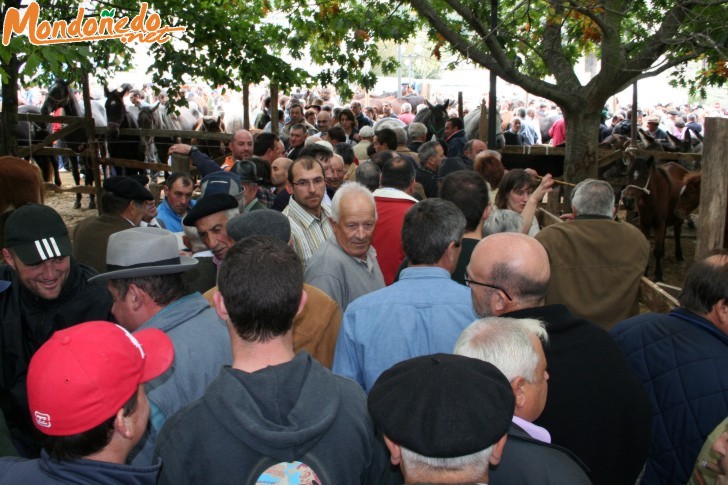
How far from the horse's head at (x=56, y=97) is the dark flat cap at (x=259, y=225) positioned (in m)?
14.2

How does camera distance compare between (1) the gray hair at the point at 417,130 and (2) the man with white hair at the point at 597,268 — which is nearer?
(2) the man with white hair at the point at 597,268

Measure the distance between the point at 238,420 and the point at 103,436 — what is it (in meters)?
0.38

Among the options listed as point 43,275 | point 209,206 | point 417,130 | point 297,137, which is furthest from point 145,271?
point 417,130

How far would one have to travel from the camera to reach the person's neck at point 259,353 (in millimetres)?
2336

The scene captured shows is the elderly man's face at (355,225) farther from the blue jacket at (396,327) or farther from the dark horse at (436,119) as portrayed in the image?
the dark horse at (436,119)

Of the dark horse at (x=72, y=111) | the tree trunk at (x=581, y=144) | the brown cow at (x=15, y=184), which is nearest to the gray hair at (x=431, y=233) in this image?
the brown cow at (x=15, y=184)

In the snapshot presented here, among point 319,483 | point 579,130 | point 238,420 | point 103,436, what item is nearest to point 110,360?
point 103,436

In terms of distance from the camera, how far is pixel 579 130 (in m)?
9.27

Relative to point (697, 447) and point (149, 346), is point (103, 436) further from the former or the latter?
point (697, 447)

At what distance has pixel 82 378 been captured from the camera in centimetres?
200

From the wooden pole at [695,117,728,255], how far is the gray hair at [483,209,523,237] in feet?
4.17

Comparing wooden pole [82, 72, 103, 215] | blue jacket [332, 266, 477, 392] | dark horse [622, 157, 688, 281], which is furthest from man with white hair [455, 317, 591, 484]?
wooden pole [82, 72, 103, 215]

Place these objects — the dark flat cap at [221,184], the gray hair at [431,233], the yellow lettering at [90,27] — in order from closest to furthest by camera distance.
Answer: the gray hair at [431,233], the dark flat cap at [221,184], the yellow lettering at [90,27]

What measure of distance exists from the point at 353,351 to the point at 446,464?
152cm
